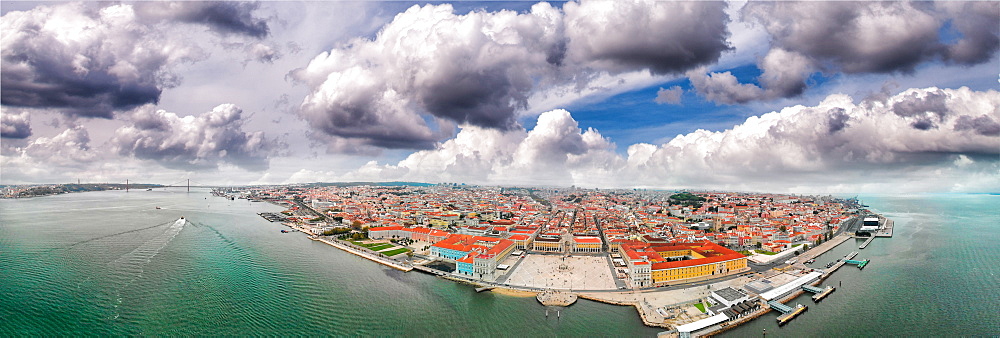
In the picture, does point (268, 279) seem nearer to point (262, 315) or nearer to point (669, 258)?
point (262, 315)

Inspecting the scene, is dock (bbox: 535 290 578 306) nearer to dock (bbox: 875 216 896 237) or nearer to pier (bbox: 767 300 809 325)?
pier (bbox: 767 300 809 325)

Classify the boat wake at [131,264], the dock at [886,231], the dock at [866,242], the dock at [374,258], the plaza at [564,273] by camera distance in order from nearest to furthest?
the boat wake at [131,264] < the plaza at [564,273] < the dock at [374,258] < the dock at [866,242] < the dock at [886,231]

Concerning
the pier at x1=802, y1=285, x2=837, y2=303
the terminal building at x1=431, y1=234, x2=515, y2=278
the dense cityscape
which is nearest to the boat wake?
the dense cityscape

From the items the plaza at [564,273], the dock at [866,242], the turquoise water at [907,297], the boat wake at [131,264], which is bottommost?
the turquoise water at [907,297]

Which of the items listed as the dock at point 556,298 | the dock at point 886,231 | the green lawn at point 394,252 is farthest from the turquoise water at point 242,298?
the dock at point 886,231

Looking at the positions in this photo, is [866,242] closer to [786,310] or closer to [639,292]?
[786,310]

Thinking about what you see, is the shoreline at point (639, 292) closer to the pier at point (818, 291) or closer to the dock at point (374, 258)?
the dock at point (374, 258)
